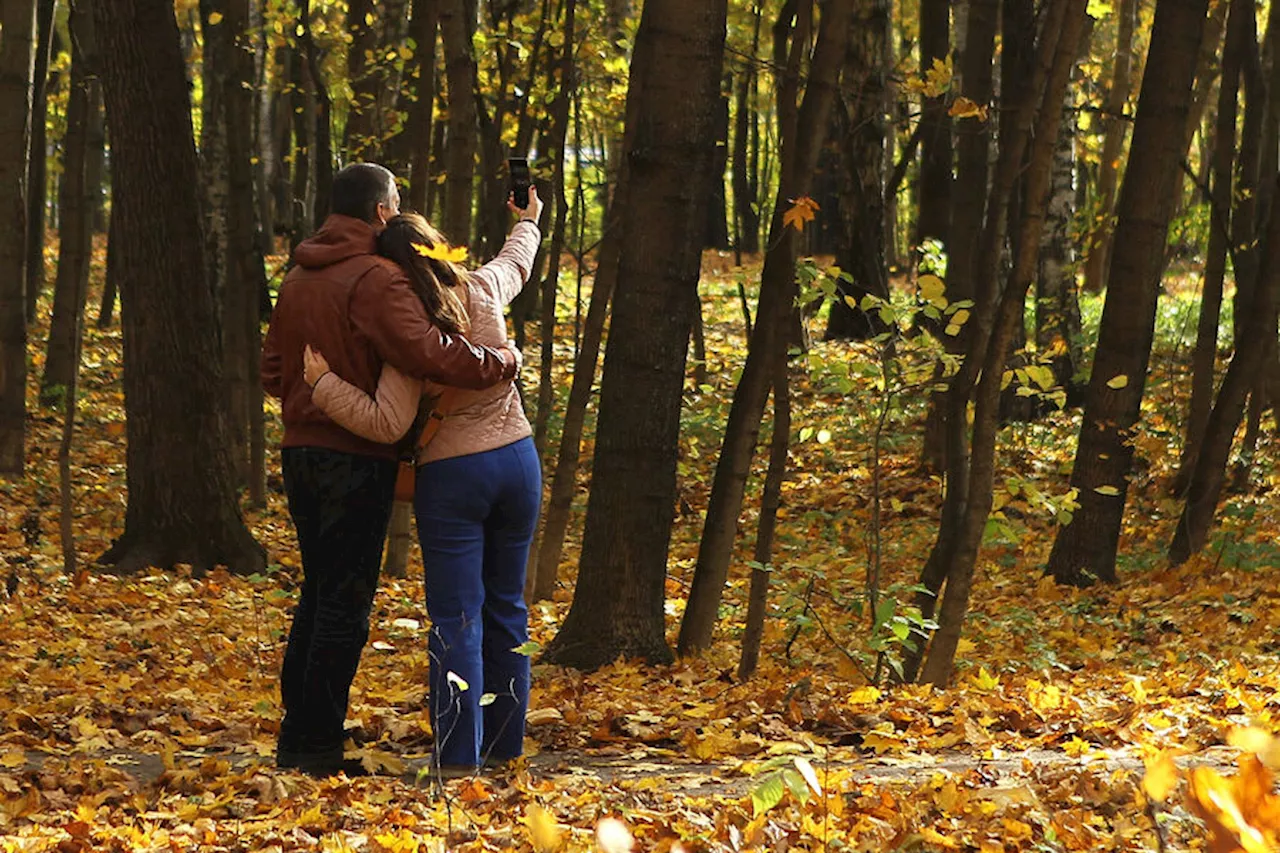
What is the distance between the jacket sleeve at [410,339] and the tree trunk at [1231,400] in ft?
21.9

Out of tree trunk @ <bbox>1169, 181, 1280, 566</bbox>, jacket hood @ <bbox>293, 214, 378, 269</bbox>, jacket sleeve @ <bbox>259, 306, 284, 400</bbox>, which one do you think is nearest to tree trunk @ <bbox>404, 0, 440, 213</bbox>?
jacket sleeve @ <bbox>259, 306, 284, 400</bbox>

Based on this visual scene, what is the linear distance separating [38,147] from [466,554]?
13.5 m

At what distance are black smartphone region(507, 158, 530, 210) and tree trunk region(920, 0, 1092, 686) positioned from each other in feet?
6.62

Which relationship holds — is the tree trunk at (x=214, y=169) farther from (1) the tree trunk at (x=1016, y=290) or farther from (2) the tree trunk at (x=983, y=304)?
(1) the tree trunk at (x=1016, y=290)

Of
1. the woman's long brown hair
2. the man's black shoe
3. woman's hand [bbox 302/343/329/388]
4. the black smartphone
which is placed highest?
the black smartphone

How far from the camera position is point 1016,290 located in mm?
5762

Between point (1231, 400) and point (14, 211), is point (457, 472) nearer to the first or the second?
point (1231, 400)

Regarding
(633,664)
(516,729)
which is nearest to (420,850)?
(516,729)

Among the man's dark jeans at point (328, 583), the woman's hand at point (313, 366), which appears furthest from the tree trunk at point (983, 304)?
the woman's hand at point (313, 366)

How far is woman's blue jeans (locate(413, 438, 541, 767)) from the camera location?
4527 millimetres

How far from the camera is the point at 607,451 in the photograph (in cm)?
627

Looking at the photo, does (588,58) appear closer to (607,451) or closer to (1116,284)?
(1116,284)

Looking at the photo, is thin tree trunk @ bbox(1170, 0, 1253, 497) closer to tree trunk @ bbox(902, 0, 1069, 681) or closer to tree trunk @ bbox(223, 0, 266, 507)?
tree trunk @ bbox(902, 0, 1069, 681)

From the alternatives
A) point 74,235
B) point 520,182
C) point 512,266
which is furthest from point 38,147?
point 512,266
